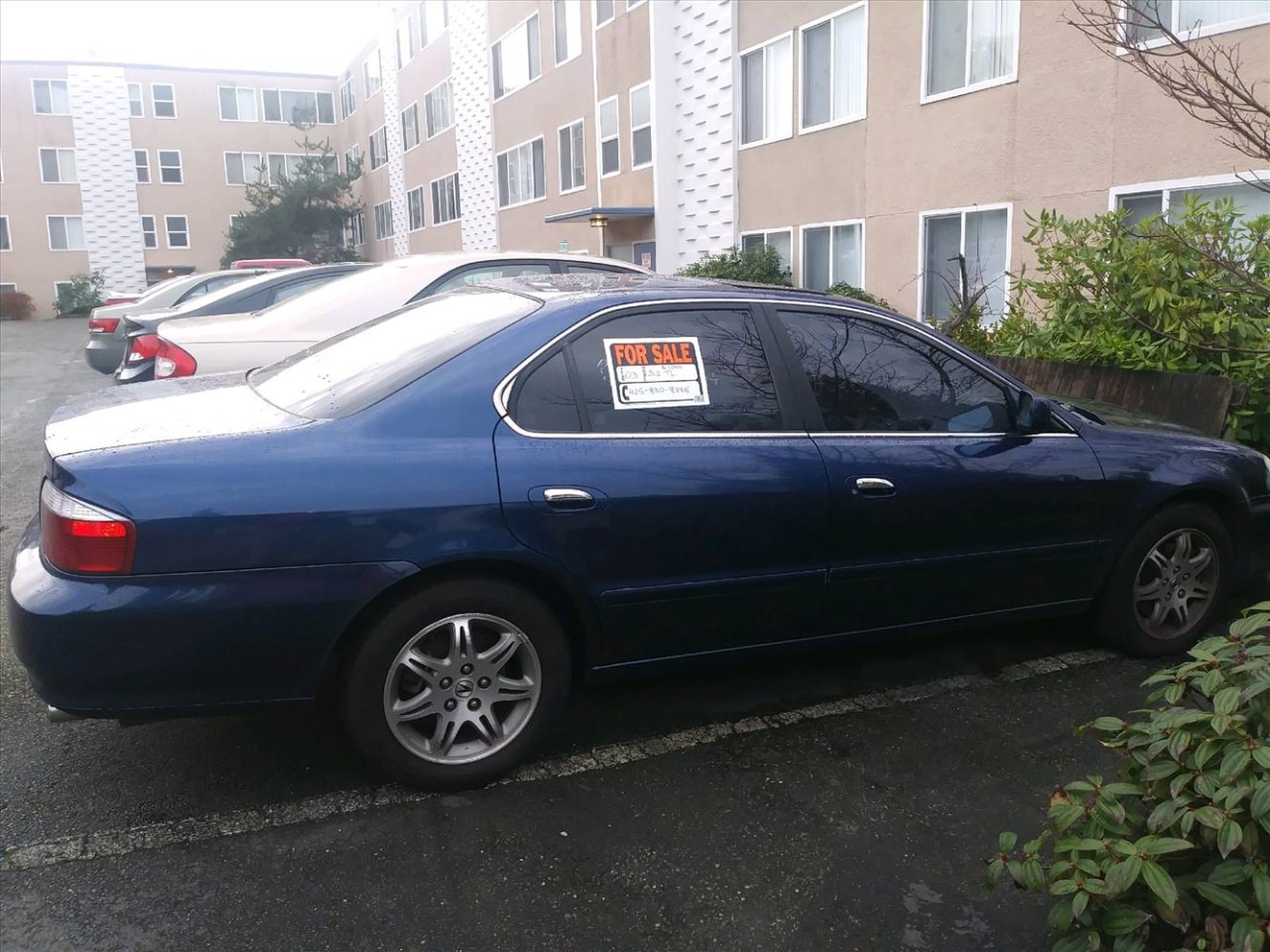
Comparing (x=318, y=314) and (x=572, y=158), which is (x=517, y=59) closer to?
(x=572, y=158)

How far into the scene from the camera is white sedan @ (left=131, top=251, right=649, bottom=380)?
21.6 ft

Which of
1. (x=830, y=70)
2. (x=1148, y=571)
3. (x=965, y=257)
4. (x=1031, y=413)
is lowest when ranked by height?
(x=1148, y=571)

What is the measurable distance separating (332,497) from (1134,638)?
10.9ft

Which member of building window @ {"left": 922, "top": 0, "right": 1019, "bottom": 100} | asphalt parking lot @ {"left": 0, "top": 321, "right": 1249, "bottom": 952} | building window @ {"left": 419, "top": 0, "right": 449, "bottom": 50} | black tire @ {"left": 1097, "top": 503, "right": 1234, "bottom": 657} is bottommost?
asphalt parking lot @ {"left": 0, "top": 321, "right": 1249, "bottom": 952}

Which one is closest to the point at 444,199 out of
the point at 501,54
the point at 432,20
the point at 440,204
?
the point at 440,204

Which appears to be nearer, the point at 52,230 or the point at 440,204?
the point at 440,204

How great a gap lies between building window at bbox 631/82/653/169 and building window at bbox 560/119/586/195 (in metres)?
2.97

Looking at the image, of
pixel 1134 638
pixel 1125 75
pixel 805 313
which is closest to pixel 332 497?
pixel 805 313

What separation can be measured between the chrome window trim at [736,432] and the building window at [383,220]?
40.0 metres

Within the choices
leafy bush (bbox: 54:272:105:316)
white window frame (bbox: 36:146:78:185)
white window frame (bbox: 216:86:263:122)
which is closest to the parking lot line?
leafy bush (bbox: 54:272:105:316)

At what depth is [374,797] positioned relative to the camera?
345 cm

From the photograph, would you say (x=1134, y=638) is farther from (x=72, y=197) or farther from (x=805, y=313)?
(x=72, y=197)

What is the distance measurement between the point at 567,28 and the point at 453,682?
2307cm

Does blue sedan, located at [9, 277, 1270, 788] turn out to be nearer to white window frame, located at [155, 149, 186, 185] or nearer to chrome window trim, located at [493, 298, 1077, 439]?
chrome window trim, located at [493, 298, 1077, 439]
